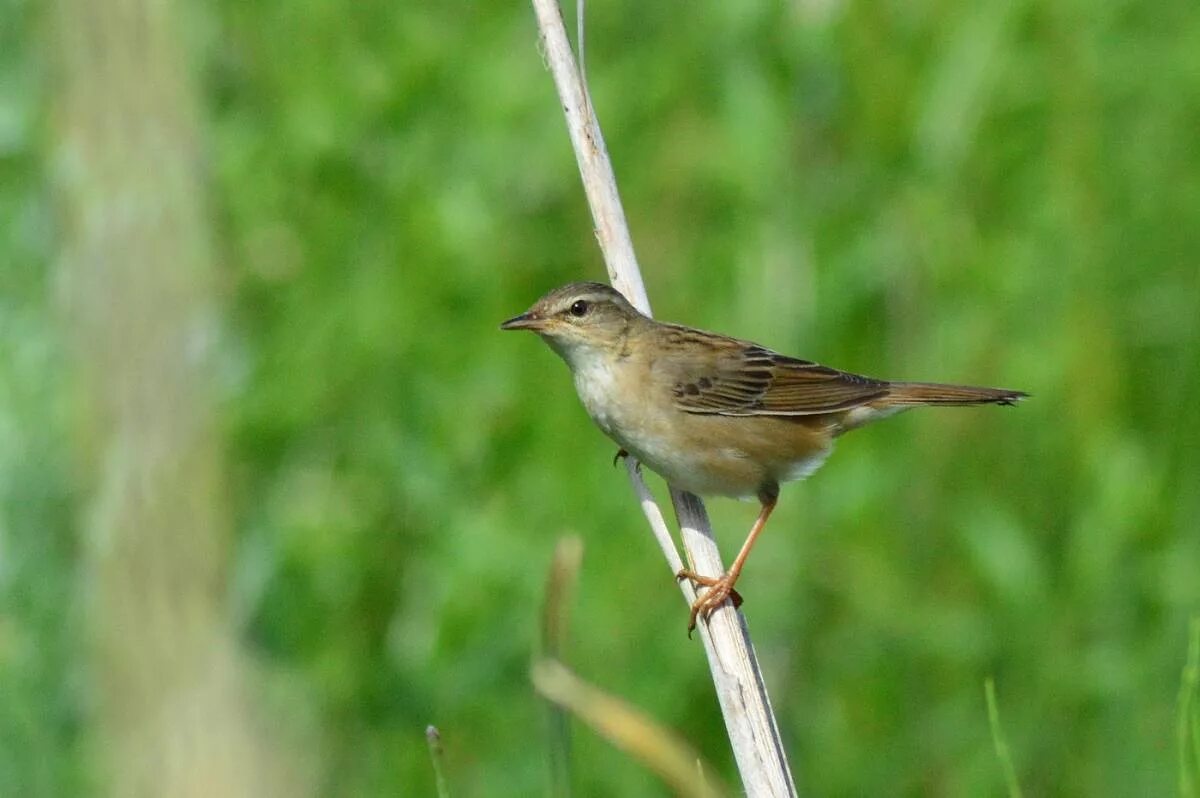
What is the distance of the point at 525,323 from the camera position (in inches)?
173

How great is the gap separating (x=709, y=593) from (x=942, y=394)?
4.56ft

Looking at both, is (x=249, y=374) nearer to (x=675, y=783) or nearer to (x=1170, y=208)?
(x=675, y=783)

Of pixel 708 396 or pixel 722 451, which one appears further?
pixel 708 396

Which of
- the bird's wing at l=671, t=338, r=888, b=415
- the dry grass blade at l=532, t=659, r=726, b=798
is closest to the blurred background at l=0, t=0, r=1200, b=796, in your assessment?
the bird's wing at l=671, t=338, r=888, b=415

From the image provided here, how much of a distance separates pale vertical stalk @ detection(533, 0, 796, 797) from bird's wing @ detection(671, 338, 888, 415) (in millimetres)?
694

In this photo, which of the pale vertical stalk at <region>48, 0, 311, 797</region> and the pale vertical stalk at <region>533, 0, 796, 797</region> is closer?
the pale vertical stalk at <region>48, 0, 311, 797</region>

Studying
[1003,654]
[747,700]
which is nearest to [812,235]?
[1003,654]

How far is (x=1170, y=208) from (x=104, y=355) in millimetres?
4922

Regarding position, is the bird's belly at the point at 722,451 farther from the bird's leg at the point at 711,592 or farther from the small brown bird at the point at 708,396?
the bird's leg at the point at 711,592

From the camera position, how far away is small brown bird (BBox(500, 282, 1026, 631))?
4.43m

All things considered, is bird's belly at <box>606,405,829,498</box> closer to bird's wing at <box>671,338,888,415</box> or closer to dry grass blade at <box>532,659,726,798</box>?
bird's wing at <box>671,338,888,415</box>

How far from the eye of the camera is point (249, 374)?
5.08 meters

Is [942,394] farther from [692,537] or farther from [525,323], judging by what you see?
[525,323]

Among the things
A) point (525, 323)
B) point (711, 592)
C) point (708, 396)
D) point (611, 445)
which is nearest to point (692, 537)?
point (711, 592)
